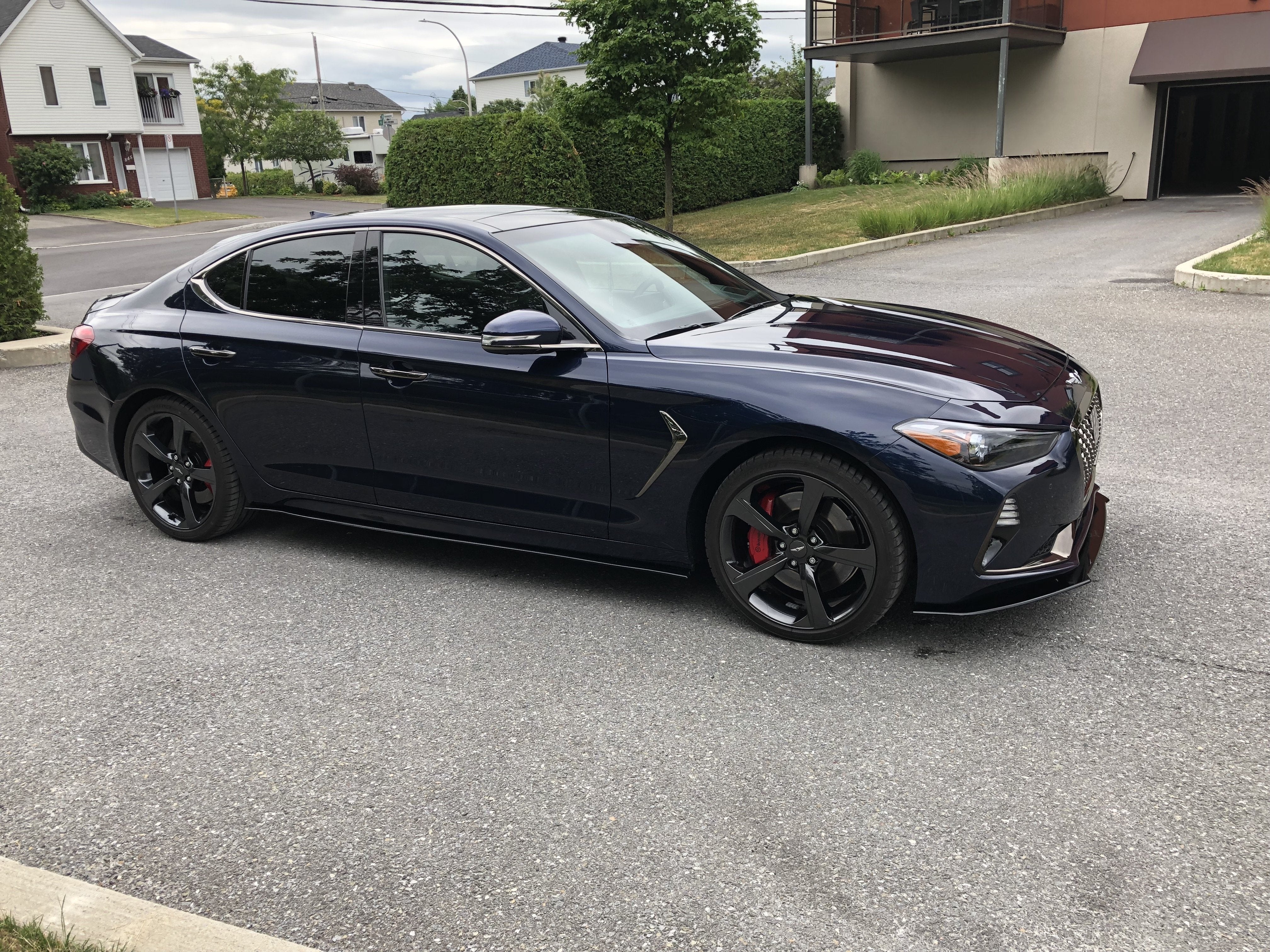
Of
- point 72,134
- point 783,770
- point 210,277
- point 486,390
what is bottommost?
point 783,770

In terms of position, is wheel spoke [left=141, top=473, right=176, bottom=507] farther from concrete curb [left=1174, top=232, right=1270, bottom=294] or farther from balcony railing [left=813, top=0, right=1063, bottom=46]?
balcony railing [left=813, top=0, right=1063, bottom=46]

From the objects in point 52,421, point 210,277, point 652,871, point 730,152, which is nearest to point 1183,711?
point 652,871

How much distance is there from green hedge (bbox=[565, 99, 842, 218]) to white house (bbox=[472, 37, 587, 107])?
56.3 metres

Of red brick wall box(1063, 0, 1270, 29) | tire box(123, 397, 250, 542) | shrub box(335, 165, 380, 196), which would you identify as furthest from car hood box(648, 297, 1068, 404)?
shrub box(335, 165, 380, 196)

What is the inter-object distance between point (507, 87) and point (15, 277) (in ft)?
280

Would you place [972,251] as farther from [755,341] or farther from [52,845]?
[52,845]

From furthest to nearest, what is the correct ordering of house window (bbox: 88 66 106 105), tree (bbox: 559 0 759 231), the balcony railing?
house window (bbox: 88 66 106 105) < the balcony railing < tree (bbox: 559 0 759 231)

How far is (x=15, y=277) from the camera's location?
1057cm

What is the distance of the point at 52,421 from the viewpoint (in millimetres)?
8211

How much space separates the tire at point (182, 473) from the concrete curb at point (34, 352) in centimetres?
570

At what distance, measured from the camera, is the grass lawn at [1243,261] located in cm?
1175

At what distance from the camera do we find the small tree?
43.7m

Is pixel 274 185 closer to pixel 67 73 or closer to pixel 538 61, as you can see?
pixel 67 73

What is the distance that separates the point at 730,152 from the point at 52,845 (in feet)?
90.8
